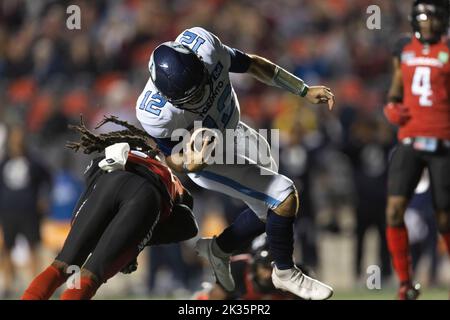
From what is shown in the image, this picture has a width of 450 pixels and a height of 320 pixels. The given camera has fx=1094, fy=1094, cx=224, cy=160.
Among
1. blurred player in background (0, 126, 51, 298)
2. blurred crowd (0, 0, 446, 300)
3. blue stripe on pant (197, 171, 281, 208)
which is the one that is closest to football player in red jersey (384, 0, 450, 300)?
blue stripe on pant (197, 171, 281, 208)

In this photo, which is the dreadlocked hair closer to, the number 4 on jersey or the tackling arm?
the tackling arm

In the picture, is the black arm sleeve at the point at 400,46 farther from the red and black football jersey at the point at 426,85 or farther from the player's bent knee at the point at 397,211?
the player's bent knee at the point at 397,211

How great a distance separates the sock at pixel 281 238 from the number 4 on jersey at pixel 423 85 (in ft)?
6.31

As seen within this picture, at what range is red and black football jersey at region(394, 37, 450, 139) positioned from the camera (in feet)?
26.2

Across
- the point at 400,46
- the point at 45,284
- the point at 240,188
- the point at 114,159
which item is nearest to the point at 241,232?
the point at 240,188

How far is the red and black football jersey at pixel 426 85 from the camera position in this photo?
798cm

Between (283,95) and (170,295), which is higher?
(283,95)

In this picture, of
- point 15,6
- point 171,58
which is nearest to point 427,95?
point 171,58

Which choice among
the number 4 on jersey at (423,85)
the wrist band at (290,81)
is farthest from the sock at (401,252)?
the wrist band at (290,81)

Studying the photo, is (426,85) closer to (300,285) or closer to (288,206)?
(288,206)

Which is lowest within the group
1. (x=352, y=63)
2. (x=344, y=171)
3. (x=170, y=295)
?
(x=170, y=295)

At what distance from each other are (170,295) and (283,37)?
17.4 ft

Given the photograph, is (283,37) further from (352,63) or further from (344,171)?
(344,171)

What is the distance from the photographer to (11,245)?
1166 cm
